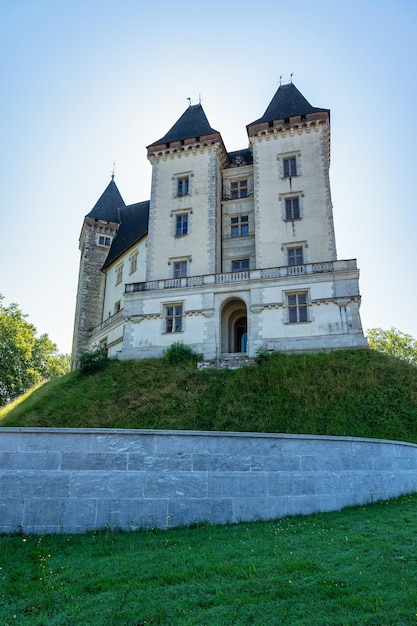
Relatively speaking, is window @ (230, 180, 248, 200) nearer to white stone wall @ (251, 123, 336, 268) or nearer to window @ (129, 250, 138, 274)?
white stone wall @ (251, 123, 336, 268)

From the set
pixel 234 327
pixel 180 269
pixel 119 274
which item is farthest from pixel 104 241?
pixel 234 327

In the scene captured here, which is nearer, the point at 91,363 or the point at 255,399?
the point at 255,399

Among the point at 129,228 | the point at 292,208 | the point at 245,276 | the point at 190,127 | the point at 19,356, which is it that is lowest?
the point at 19,356

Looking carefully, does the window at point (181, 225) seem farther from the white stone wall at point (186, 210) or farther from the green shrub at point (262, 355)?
the green shrub at point (262, 355)

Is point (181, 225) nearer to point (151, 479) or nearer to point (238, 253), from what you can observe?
point (238, 253)

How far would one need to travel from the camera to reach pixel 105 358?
3128 cm

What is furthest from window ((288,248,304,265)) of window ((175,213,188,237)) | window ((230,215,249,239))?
window ((175,213,188,237))

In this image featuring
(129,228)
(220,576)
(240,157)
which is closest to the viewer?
(220,576)

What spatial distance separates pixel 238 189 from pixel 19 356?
27679 mm

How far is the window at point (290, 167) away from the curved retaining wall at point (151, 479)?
89.6 feet

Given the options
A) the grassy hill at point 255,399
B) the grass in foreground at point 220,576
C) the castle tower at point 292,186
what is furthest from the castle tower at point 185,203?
the grass in foreground at point 220,576

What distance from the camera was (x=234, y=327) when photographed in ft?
113

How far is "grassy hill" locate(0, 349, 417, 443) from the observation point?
20.8 meters

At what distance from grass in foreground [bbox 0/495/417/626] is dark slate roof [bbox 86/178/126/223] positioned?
4053 centimetres
